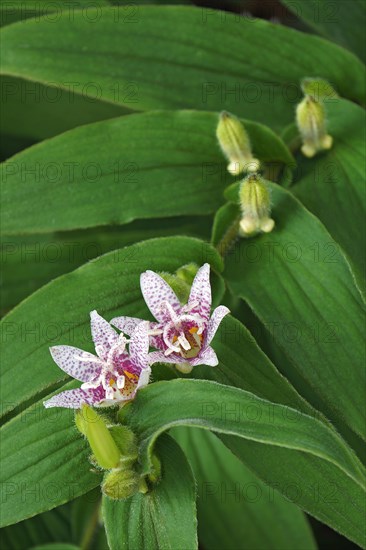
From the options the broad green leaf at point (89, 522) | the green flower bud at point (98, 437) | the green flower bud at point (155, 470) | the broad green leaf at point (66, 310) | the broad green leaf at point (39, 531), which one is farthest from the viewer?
the broad green leaf at point (39, 531)

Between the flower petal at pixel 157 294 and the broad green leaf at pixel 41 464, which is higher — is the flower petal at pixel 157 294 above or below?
above

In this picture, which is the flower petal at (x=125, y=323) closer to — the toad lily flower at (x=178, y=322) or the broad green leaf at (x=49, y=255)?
the toad lily flower at (x=178, y=322)

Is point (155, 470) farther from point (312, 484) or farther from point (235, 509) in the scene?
point (235, 509)

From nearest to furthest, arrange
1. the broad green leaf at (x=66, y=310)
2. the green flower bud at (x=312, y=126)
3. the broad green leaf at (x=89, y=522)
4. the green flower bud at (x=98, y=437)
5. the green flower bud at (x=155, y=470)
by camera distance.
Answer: the green flower bud at (x=98, y=437), the green flower bud at (x=155, y=470), the broad green leaf at (x=66, y=310), the green flower bud at (x=312, y=126), the broad green leaf at (x=89, y=522)

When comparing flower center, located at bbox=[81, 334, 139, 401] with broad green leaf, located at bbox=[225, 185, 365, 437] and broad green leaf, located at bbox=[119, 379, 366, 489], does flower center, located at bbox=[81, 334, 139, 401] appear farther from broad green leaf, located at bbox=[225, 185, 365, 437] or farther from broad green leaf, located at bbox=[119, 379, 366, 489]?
broad green leaf, located at bbox=[225, 185, 365, 437]

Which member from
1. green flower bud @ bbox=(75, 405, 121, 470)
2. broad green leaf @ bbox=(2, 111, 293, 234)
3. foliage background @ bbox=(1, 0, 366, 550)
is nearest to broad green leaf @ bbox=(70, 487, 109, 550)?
foliage background @ bbox=(1, 0, 366, 550)

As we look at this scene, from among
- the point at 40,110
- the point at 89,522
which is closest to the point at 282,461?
the point at 89,522

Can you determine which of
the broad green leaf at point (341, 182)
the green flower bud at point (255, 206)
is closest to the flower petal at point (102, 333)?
the green flower bud at point (255, 206)
